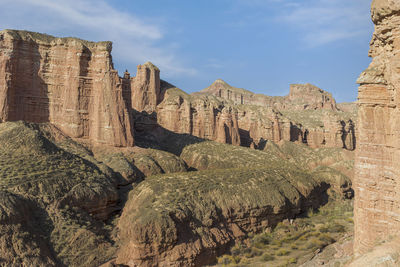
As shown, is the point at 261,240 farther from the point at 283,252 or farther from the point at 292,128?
the point at 292,128

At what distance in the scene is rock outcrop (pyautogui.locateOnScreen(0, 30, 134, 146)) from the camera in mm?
42188

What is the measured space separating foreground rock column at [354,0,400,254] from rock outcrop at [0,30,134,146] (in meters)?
34.4

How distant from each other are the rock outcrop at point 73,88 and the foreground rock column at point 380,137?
34.4 meters

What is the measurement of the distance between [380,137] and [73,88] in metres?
38.7

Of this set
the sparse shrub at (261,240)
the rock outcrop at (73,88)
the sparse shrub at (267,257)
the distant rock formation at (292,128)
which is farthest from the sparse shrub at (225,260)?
the distant rock formation at (292,128)

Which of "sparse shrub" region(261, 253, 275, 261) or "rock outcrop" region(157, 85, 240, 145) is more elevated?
"rock outcrop" region(157, 85, 240, 145)

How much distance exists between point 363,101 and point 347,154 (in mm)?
61243

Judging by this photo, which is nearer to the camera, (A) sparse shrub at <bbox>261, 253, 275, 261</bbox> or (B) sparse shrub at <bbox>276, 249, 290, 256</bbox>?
(A) sparse shrub at <bbox>261, 253, 275, 261</bbox>

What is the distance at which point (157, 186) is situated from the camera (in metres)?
31.3

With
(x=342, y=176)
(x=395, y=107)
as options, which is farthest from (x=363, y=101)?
(x=342, y=176)

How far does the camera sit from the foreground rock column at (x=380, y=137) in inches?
469

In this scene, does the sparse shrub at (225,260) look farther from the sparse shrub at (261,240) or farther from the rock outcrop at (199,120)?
the rock outcrop at (199,120)

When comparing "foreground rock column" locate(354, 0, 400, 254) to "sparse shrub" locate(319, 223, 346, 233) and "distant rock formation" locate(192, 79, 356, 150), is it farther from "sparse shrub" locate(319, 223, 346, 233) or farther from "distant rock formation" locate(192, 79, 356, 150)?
"distant rock formation" locate(192, 79, 356, 150)

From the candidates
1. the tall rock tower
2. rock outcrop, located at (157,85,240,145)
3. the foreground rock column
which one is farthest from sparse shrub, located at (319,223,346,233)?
the tall rock tower
